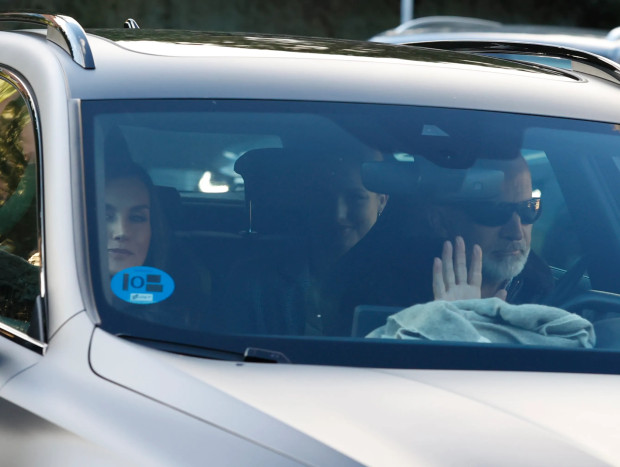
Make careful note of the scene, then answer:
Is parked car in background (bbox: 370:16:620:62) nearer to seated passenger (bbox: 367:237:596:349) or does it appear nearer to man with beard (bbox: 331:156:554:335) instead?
man with beard (bbox: 331:156:554:335)

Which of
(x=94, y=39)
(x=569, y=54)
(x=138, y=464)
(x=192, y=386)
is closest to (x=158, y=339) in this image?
(x=192, y=386)

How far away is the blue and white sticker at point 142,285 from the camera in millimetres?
2238

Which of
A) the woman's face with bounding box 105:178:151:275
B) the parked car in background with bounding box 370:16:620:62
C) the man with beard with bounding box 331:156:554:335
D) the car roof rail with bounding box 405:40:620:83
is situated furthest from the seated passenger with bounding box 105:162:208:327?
the parked car in background with bounding box 370:16:620:62

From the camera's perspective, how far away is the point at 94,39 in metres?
2.97

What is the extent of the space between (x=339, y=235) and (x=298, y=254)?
0.41 feet

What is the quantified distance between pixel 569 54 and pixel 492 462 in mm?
2064

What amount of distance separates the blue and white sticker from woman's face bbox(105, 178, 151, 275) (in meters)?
0.02

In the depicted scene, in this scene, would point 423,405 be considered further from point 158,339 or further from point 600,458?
point 158,339

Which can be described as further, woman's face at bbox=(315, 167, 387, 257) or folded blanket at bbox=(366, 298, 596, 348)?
woman's face at bbox=(315, 167, 387, 257)

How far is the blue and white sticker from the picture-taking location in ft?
7.34

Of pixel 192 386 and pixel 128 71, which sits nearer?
pixel 192 386

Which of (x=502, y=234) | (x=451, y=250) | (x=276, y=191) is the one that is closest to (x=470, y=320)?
(x=451, y=250)

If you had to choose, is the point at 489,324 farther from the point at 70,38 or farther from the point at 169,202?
the point at 70,38

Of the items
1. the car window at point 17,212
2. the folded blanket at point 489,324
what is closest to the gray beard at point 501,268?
the folded blanket at point 489,324
